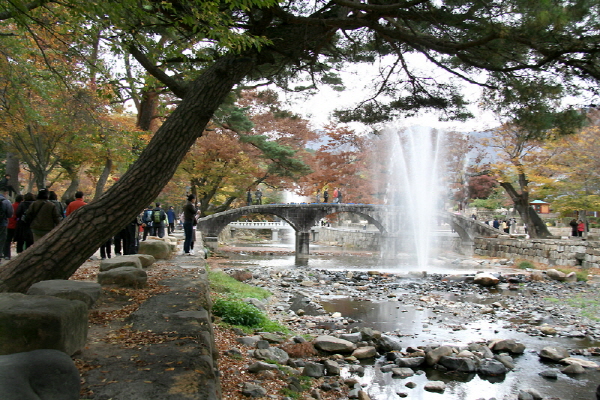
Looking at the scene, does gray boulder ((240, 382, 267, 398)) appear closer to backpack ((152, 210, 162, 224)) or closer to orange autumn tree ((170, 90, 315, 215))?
backpack ((152, 210, 162, 224))

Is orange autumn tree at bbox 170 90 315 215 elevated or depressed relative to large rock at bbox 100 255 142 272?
elevated

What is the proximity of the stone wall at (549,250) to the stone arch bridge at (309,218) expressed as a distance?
199cm

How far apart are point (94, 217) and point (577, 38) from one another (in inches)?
186

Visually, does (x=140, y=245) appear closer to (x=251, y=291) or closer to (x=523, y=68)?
(x=251, y=291)

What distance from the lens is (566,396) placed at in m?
5.27

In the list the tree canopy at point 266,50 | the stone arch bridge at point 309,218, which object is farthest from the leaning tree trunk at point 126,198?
the stone arch bridge at point 309,218

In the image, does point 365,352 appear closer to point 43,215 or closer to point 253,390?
point 253,390

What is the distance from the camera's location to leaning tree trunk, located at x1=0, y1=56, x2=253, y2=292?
3.70 meters

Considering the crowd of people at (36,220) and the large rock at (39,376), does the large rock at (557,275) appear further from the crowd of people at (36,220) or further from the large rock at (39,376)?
the large rock at (39,376)

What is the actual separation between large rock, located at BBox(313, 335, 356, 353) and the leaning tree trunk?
3635 mm

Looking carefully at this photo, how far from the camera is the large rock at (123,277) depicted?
202 inches

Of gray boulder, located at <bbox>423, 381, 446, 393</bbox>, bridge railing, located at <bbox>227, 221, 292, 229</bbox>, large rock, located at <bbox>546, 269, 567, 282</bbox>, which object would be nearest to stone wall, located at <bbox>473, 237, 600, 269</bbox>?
large rock, located at <bbox>546, 269, 567, 282</bbox>

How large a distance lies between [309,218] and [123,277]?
69.0 ft

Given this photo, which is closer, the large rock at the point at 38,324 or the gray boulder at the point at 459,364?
the large rock at the point at 38,324
